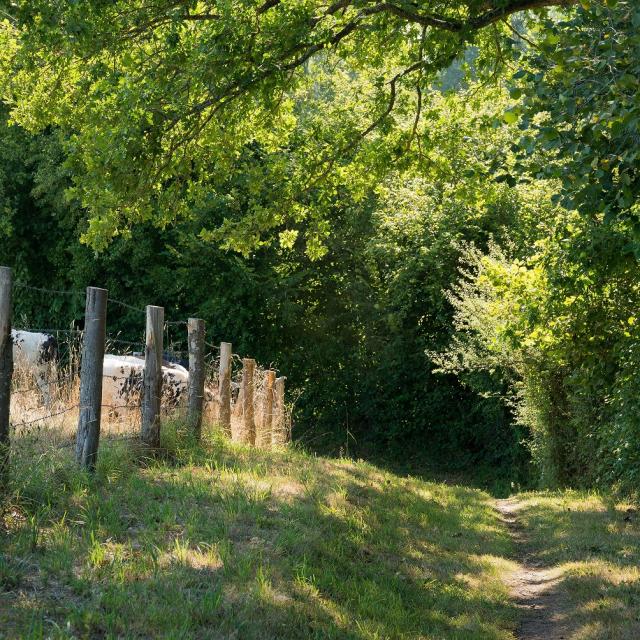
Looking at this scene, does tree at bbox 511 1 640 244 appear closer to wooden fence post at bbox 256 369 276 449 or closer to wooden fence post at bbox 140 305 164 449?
wooden fence post at bbox 140 305 164 449

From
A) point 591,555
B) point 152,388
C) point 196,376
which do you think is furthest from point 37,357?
point 591,555

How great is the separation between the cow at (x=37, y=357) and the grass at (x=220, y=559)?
6.31 feet

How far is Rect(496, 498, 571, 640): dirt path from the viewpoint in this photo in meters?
7.50

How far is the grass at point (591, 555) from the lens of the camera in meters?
7.43

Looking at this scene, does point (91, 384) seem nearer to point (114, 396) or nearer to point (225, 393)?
point (225, 393)

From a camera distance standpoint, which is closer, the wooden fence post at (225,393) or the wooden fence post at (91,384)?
the wooden fence post at (91,384)

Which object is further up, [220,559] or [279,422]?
[279,422]

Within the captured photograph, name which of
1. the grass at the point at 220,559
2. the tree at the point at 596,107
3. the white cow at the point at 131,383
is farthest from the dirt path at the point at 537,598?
the white cow at the point at 131,383

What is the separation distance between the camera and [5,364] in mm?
6746

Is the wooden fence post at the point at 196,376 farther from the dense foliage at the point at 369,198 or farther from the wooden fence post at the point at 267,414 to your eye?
the wooden fence post at the point at 267,414

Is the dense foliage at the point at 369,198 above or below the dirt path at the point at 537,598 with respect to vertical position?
above

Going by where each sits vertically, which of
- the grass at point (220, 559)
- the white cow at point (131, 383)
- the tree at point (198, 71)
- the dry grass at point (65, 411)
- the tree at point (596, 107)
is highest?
the tree at point (198, 71)

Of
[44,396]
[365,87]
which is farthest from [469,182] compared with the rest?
[44,396]

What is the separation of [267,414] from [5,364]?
797 cm
